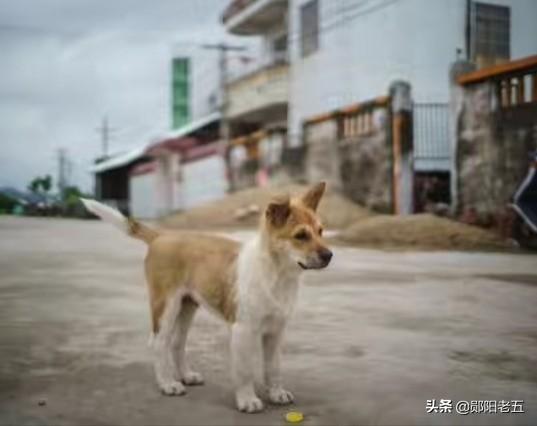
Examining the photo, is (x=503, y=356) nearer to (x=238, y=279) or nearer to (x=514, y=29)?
(x=238, y=279)

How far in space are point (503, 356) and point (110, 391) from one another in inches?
78.7

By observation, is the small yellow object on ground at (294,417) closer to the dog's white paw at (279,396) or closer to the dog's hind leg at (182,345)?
the dog's white paw at (279,396)

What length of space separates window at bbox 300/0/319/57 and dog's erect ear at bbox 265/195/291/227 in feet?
39.1

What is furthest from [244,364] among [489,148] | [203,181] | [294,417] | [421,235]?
[203,181]

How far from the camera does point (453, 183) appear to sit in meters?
9.31

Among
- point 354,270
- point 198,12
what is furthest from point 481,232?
point 198,12

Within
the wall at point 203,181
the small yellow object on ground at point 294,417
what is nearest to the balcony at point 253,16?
the wall at point 203,181

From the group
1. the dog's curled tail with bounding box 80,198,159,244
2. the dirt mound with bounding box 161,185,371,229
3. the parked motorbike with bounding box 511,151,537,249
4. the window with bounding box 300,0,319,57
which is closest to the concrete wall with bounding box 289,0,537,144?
the window with bounding box 300,0,319,57

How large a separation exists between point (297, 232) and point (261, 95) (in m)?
16.8

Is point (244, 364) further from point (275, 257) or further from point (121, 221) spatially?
point (121, 221)

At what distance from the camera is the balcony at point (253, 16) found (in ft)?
62.8

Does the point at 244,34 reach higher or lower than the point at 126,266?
higher

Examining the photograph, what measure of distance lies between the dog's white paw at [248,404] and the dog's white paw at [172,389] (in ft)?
1.12

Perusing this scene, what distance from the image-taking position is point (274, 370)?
126 inches
